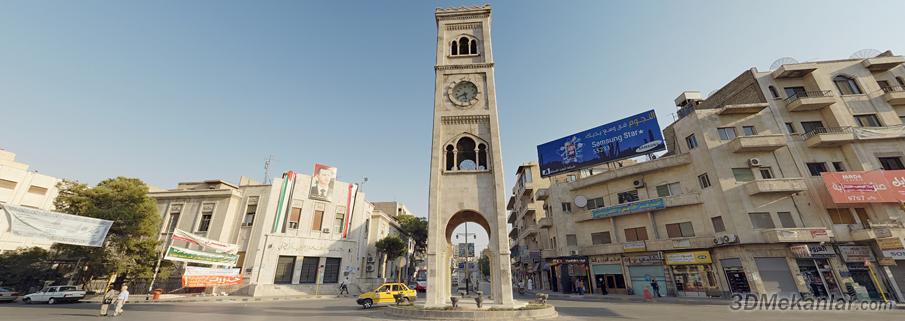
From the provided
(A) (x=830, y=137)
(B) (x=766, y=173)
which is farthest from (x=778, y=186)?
(A) (x=830, y=137)

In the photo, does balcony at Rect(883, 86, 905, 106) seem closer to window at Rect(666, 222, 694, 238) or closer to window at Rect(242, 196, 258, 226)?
window at Rect(666, 222, 694, 238)

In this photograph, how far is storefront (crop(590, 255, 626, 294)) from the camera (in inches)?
1232

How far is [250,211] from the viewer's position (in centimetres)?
3478

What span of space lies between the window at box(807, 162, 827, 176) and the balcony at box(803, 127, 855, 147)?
5.36ft

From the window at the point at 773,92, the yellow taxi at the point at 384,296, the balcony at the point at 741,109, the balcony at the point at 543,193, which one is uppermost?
the window at the point at 773,92

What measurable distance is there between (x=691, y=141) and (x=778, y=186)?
712cm

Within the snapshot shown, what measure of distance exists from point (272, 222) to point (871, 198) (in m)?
50.5

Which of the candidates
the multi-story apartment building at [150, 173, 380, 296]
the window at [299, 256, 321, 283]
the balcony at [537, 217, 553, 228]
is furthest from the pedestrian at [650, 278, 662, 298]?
the window at [299, 256, 321, 283]

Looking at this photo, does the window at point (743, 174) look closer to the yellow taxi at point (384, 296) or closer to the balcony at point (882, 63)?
the balcony at point (882, 63)

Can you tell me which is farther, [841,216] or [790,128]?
[790,128]

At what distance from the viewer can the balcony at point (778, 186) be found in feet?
82.6

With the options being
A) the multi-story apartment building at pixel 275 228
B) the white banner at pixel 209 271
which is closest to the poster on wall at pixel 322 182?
the multi-story apartment building at pixel 275 228

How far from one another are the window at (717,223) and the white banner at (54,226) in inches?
1717

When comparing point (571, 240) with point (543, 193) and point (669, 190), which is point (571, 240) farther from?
point (669, 190)
